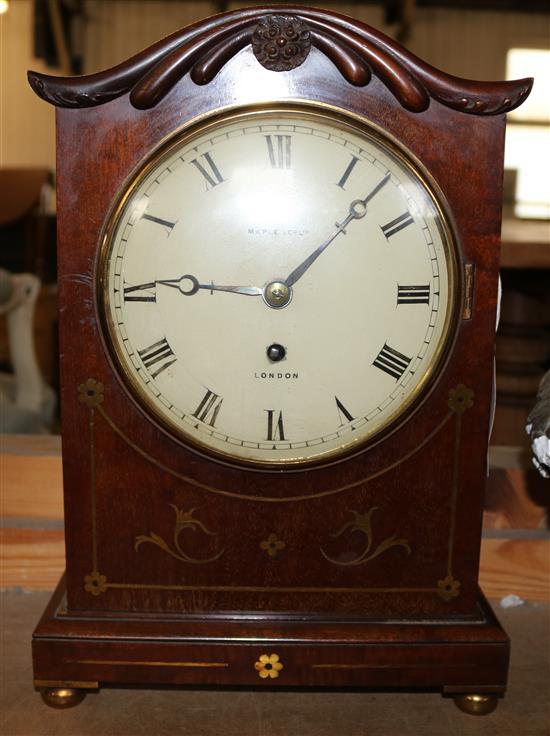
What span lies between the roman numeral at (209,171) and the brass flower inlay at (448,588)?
0.47 meters

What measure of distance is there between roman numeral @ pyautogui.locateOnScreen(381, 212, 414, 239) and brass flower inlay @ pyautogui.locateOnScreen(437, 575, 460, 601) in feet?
1.21

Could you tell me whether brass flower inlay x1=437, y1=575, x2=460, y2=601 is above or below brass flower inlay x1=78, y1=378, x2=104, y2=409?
below

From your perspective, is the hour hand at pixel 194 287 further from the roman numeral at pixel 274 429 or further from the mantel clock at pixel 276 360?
the roman numeral at pixel 274 429

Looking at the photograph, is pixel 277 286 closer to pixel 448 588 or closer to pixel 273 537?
pixel 273 537

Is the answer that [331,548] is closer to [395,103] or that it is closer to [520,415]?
[395,103]

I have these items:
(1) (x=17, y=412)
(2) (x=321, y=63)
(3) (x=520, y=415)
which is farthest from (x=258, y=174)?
(1) (x=17, y=412)

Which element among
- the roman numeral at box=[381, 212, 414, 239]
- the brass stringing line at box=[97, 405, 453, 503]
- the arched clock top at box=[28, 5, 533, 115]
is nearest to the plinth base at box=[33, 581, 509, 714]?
the brass stringing line at box=[97, 405, 453, 503]

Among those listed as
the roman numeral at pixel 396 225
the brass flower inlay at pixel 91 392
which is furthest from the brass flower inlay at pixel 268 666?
the roman numeral at pixel 396 225

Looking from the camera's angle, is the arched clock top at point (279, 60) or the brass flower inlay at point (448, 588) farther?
the brass flower inlay at point (448, 588)

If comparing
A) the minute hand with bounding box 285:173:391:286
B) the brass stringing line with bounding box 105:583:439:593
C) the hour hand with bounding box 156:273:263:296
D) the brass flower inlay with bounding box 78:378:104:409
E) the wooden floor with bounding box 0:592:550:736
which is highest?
the minute hand with bounding box 285:173:391:286

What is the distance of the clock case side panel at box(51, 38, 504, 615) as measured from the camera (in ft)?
2.80

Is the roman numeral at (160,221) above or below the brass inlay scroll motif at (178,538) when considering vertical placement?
above

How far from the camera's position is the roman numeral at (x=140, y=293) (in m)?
0.88

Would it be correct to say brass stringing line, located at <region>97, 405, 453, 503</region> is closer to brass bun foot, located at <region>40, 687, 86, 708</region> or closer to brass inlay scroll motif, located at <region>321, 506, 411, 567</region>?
brass inlay scroll motif, located at <region>321, 506, 411, 567</region>
